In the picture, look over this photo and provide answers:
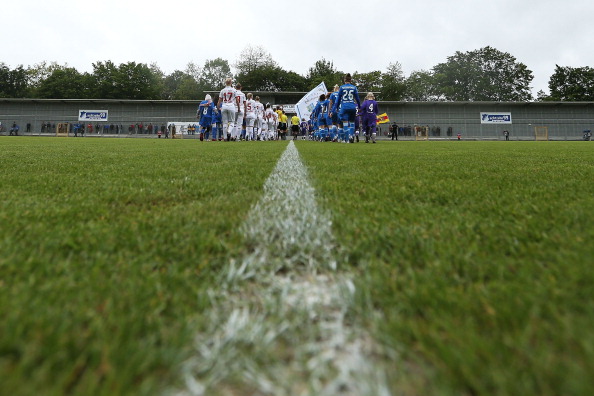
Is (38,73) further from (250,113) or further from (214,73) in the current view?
(250,113)

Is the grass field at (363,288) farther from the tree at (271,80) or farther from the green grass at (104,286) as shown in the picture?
the tree at (271,80)

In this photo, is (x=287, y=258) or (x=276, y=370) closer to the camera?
(x=276, y=370)

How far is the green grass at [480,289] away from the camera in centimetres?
53

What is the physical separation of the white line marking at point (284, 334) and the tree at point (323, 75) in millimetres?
51202

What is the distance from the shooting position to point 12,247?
111cm

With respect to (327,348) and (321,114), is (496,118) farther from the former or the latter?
(327,348)

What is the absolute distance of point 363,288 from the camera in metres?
0.85

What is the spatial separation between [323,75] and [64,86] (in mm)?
38573

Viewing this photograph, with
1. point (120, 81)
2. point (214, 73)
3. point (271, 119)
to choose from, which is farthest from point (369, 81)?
point (120, 81)

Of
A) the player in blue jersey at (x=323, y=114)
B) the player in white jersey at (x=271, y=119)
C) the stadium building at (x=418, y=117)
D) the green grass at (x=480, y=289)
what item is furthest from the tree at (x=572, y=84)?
the green grass at (x=480, y=289)

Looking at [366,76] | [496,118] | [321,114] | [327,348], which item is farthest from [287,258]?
[366,76]

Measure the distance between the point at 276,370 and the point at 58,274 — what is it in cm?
69

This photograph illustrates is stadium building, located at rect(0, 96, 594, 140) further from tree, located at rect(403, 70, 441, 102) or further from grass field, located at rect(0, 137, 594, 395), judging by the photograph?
grass field, located at rect(0, 137, 594, 395)

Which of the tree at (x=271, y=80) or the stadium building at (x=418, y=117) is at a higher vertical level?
the tree at (x=271, y=80)
